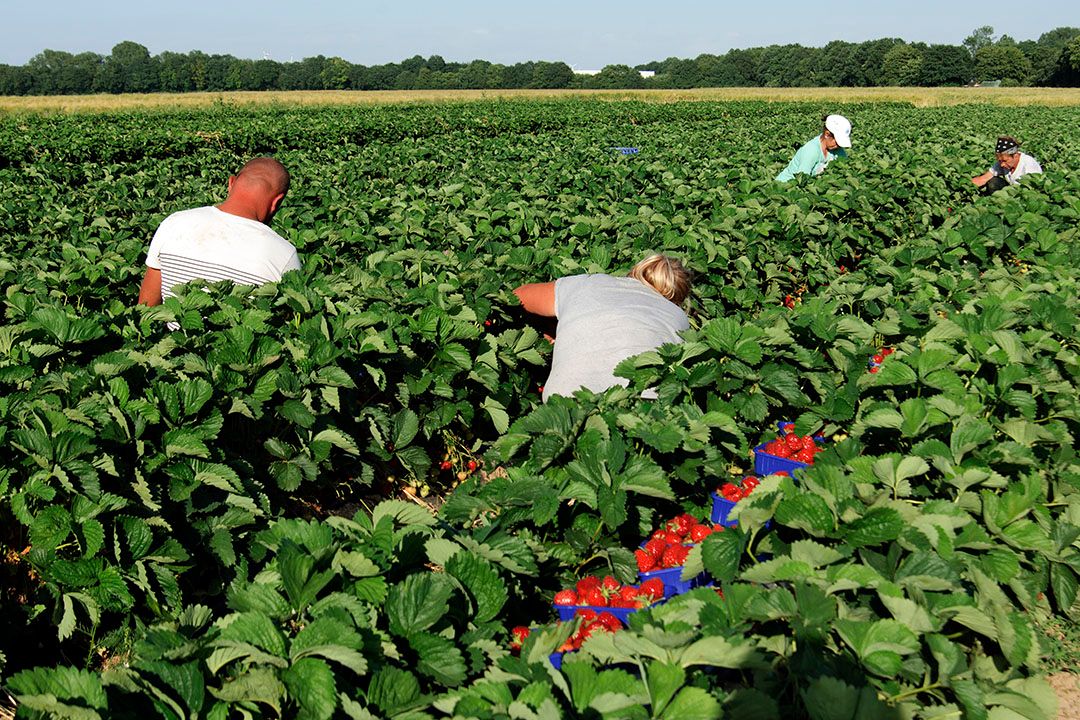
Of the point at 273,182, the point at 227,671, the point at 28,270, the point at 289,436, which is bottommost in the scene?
the point at 289,436

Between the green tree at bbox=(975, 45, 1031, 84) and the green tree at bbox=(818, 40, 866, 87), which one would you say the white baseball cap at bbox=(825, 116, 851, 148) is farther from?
the green tree at bbox=(975, 45, 1031, 84)

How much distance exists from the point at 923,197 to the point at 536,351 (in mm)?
6781

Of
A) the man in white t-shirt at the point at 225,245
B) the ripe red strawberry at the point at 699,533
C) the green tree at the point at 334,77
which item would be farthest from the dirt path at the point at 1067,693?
the green tree at the point at 334,77

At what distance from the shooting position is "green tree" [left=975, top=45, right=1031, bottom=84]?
9838 centimetres

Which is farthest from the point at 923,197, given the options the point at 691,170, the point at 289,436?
the point at 289,436

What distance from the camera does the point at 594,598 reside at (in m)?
2.30

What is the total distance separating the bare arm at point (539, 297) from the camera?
4457 millimetres

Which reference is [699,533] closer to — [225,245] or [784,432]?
[784,432]

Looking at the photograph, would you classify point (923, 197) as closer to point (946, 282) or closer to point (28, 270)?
point (946, 282)

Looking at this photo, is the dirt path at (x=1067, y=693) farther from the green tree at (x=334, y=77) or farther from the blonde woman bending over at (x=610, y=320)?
the green tree at (x=334, y=77)

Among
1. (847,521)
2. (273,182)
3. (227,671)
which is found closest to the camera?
(227,671)

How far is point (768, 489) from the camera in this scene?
2.23 m

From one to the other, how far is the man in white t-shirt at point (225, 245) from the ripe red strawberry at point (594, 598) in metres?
2.97

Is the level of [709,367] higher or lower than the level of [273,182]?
lower
